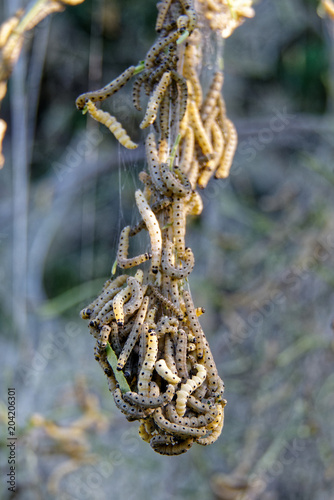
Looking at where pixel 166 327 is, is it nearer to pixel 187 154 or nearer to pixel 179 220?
pixel 179 220

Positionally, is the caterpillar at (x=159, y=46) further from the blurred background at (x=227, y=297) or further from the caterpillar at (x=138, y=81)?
the blurred background at (x=227, y=297)

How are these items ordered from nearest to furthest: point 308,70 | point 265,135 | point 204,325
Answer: point 265,135, point 204,325, point 308,70

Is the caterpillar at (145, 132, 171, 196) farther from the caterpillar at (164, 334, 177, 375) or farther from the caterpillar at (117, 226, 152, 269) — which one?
the caterpillar at (164, 334, 177, 375)

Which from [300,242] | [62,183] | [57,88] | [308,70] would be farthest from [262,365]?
[57,88]

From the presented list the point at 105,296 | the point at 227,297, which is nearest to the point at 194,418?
the point at 105,296

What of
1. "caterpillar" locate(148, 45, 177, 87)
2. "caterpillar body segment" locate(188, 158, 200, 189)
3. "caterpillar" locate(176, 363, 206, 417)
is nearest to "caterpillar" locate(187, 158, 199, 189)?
"caterpillar body segment" locate(188, 158, 200, 189)

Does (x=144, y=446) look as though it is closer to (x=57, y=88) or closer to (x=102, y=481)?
(x=102, y=481)
